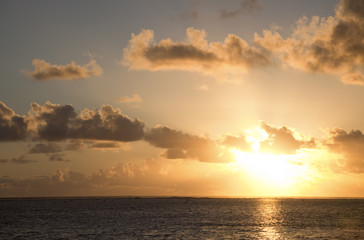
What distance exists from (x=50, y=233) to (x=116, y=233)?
16.1m

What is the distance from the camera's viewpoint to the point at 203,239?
7781 cm

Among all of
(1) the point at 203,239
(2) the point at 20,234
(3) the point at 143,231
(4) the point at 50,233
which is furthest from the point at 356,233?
(2) the point at 20,234

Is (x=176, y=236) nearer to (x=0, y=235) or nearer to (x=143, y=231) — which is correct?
(x=143, y=231)

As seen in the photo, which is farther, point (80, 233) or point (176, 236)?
point (80, 233)

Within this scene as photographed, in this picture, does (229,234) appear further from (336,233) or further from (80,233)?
(80,233)

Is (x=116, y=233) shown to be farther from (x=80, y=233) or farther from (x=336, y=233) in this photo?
(x=336, y=233)

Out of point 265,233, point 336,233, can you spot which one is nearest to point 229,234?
point 265,233

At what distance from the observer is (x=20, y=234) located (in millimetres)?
89812

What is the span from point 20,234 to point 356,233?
76055 millimetres

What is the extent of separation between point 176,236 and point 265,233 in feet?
70.1

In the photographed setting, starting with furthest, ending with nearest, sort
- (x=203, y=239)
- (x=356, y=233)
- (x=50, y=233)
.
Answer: (x=50, y=233), (x=356, y=233), (x=203, y=239)

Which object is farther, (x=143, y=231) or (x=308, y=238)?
(x=143, y=231)

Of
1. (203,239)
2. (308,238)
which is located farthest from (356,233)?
(203,239)

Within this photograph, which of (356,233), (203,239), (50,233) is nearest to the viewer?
(203,239)
